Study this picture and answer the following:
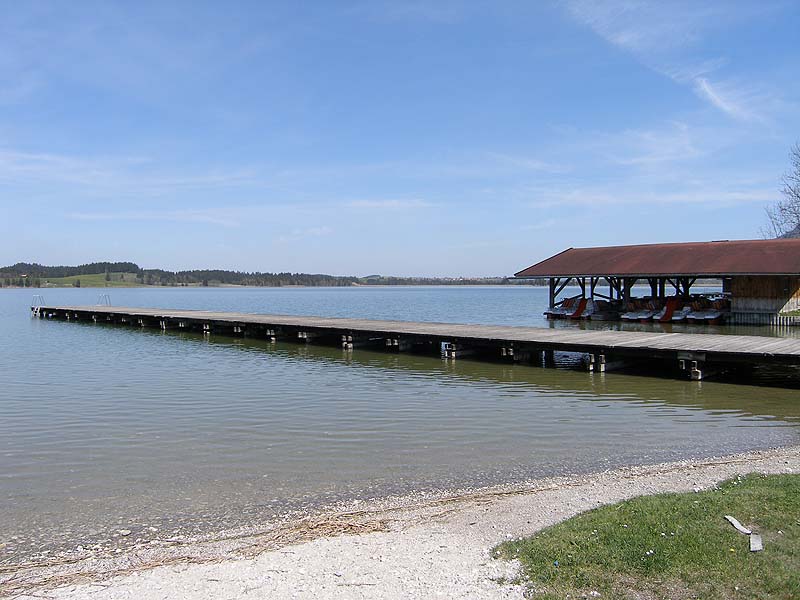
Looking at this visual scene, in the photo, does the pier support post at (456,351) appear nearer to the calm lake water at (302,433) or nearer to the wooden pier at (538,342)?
the wooden pier at (538,342)

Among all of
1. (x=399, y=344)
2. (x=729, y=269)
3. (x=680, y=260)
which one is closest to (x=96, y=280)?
(x=680, y=260)

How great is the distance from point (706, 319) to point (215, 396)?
77.5 feet

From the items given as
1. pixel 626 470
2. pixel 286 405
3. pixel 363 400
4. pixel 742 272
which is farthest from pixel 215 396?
pixel 742 272

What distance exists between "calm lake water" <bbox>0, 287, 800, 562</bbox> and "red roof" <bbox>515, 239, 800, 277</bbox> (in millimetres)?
15093

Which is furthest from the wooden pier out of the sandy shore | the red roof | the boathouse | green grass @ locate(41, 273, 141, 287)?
green grass @ locate(41, 273, 141, 287)

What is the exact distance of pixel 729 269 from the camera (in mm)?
28297

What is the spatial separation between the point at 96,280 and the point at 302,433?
16538 cm

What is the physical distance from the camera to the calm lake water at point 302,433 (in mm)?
7109

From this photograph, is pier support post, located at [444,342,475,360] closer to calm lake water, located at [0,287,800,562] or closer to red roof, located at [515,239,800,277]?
calm lake water, located at [0,287,800,562]

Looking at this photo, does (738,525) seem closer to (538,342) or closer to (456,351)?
(538,342)

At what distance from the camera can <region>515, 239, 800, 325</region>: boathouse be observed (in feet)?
92.2

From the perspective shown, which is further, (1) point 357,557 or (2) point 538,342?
A: (2) point 538,342

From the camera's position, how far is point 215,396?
46.2ft

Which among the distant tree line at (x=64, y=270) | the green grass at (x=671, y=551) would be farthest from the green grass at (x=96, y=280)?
the green grass at (x=671, y=551)
